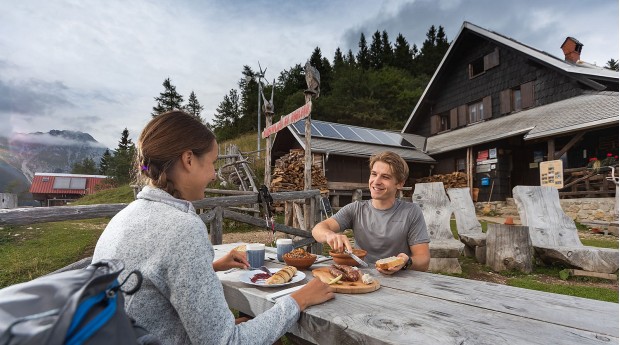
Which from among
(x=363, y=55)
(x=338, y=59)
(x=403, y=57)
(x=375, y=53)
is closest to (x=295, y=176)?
(x=338, y=59)

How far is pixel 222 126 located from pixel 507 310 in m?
46.6

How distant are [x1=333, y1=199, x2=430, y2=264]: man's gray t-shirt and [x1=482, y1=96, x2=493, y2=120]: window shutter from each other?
16342 mm

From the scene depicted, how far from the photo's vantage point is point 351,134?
1666 cm

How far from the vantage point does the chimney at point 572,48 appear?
15.9 m

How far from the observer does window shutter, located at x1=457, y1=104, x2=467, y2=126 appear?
1788 centimetres

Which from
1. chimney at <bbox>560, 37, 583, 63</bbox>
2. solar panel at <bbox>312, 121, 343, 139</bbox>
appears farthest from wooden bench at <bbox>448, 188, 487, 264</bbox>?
chimney at <bbox>560, 37, 583, 63</bbox>

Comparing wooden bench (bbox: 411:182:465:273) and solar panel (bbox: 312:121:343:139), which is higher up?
solar panel (bbox: 312:121:343:139)

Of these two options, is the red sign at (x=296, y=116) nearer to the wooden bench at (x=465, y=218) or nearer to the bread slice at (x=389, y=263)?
the wooden bench at (x=465, y=218)

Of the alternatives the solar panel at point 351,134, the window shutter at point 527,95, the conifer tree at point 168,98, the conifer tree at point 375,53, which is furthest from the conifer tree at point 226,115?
the window shutter at point 527,95

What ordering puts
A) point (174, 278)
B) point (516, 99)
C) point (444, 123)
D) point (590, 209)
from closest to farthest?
point (174, 278) → point (590, 209) → point (516, 99) → point (444, 123)

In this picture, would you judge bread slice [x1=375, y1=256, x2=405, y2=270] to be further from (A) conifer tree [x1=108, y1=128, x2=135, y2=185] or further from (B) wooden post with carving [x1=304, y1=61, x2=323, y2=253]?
(A) conifer tree [x1=108, y1=128, x2=135, y2=185]

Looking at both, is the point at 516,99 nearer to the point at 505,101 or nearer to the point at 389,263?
the point at 505,101

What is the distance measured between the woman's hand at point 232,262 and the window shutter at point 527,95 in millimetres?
16826

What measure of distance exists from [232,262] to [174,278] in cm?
111
